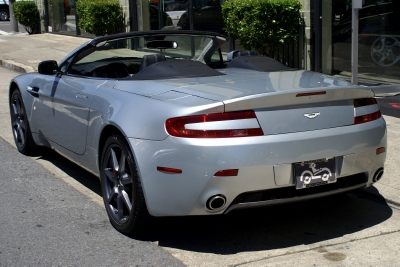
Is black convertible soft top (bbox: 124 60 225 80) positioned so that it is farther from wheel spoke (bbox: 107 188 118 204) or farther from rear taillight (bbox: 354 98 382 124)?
rear taillight (bbox: 354 98 382 124)

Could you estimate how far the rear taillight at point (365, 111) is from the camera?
14.1 ft

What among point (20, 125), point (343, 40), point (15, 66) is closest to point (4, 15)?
point (15, 66)

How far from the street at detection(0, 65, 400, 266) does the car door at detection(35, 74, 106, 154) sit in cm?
51

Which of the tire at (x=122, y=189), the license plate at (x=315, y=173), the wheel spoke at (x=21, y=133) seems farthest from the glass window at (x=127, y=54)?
the license plate at (x=315, y=173)

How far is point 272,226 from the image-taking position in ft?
15.1

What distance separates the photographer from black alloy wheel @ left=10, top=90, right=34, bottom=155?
648 centimetres

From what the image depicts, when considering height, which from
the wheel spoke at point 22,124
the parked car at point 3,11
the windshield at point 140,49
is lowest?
the wheel spoke at point 22,124

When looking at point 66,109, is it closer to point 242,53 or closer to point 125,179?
point 125,179

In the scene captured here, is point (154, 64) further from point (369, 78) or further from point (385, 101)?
point (369, 78)

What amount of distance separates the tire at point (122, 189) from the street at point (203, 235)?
11cm

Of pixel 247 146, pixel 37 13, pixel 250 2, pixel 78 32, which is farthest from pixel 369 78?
pixel 37 13

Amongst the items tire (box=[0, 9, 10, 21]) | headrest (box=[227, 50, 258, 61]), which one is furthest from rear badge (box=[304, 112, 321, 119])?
tire (box=[0, 9, 10, 21])

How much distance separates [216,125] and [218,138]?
82mm

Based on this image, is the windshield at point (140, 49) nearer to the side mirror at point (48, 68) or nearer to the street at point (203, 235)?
the side mirror at point (48, 68)
